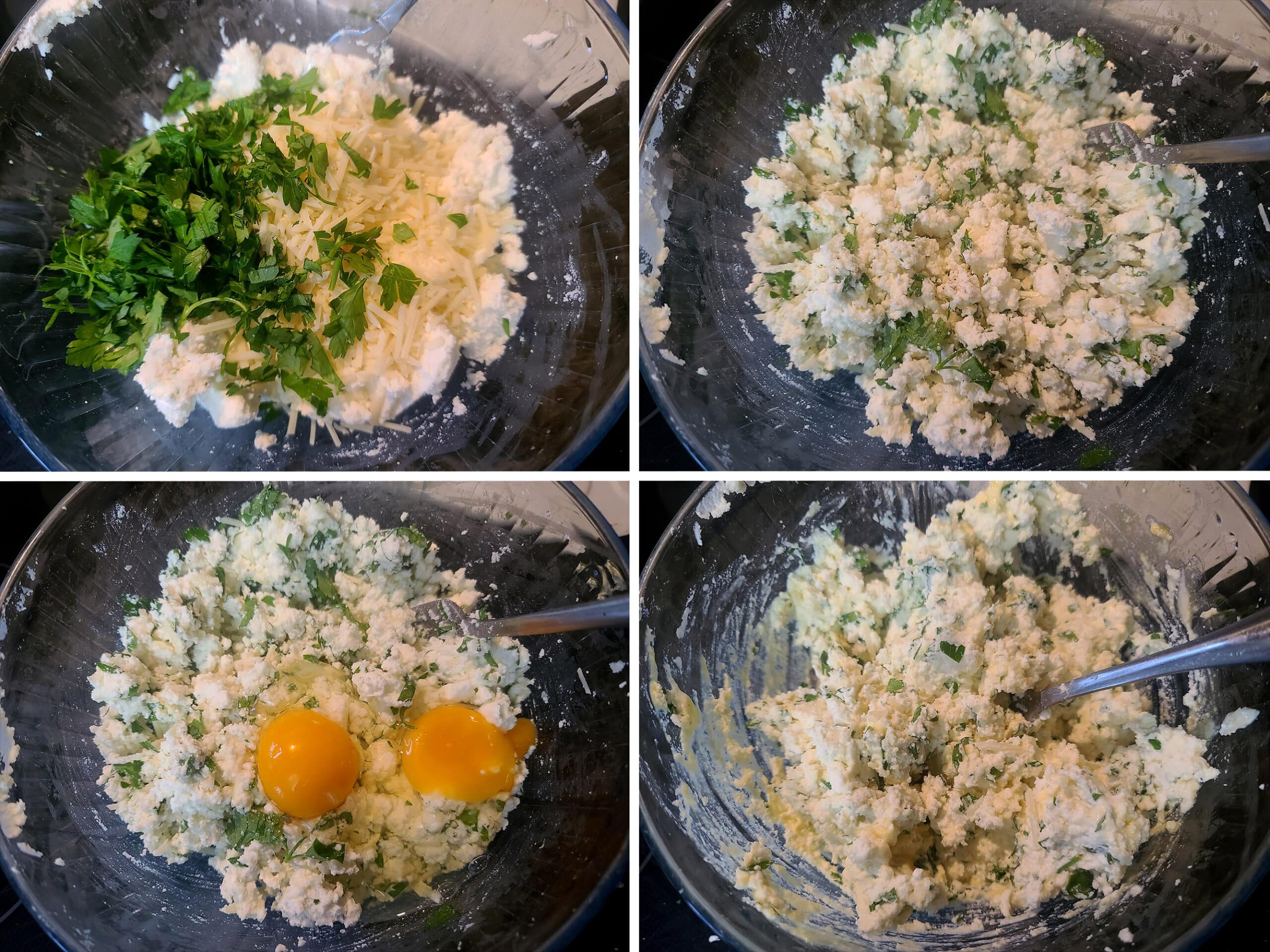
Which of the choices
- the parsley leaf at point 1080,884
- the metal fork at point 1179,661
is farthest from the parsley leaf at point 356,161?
the parsley leaf at point 1080,884

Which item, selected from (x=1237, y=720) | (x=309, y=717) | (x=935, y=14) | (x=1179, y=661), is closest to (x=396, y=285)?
(x=309, y=717)

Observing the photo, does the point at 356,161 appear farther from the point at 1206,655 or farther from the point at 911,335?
the point at 1206,655

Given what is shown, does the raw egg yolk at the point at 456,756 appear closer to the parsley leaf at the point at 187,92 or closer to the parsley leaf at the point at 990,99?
the parsley leaf at the point at 187,92

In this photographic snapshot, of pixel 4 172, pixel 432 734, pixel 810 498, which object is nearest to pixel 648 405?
pixel 810 498

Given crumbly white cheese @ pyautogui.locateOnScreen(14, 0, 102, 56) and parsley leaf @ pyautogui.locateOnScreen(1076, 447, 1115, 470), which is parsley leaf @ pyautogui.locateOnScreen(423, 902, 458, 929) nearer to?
parsley leaf @ pyautogui.locateOnScreen(1076, 447, 1115, 470)

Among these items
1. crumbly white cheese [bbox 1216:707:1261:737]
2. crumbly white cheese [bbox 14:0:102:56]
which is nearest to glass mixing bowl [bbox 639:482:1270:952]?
crumbly white cheese [bbox 1216:707:1261:737]
